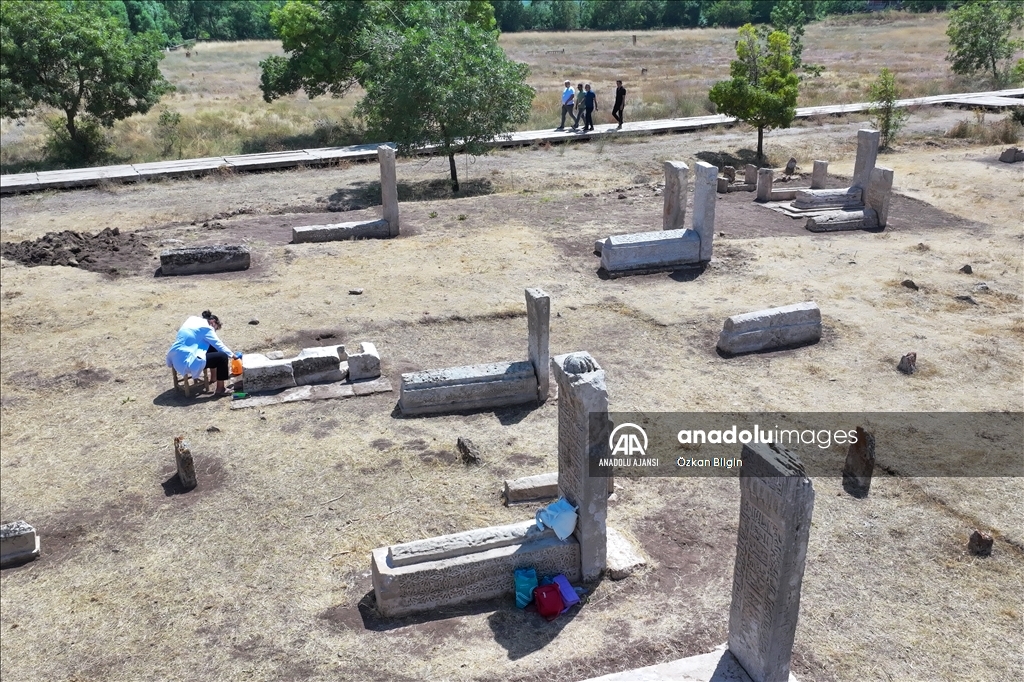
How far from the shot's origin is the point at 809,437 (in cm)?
984

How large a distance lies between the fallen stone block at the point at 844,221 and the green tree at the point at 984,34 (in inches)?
831

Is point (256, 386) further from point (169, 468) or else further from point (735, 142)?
point (735, 142)

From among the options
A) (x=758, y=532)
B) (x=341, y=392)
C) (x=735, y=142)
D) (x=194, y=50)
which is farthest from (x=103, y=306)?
(x=194, y=50)

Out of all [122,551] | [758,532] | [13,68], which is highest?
[13,68]

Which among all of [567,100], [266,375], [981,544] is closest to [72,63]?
[567,100]

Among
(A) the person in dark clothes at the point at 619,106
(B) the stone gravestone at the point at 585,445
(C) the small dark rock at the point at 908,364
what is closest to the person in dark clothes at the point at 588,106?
(A) the person in dark clothes at the point at 619,106

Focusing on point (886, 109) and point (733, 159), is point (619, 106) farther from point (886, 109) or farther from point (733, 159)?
point (886, 109)

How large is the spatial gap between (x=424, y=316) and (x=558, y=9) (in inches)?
3067

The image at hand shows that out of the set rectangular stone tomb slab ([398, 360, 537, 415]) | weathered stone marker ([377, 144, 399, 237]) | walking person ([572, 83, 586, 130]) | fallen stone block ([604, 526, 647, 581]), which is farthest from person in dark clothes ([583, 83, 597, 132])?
fallen stone block ([604, 526, 647, 581])

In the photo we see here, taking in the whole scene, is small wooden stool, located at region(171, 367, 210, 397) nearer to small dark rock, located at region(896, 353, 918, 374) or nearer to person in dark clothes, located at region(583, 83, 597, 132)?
small dark rock, located at region(896, 353, 918, 374)

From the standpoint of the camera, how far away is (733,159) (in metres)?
24.1

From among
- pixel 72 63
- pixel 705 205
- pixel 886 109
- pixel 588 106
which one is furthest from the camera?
pixel 588 106

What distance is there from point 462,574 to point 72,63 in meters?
22.3

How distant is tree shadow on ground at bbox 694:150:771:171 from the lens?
934 inches
